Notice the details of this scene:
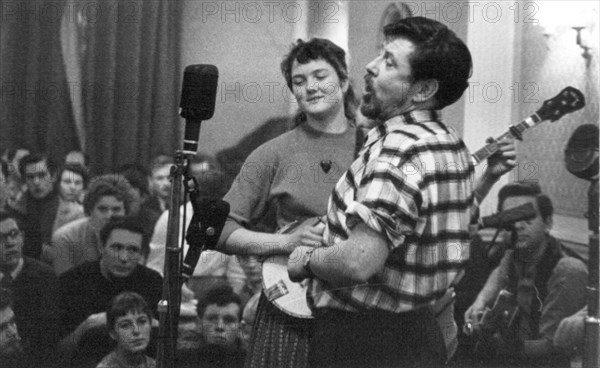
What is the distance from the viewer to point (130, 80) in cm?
317

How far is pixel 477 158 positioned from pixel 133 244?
1.31m

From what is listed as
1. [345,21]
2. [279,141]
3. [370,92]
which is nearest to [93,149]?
[279,141]

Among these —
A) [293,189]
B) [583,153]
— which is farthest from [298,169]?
[583,153]

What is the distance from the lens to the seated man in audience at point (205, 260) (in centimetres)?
322

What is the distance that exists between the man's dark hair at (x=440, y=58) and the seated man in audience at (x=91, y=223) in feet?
4.70

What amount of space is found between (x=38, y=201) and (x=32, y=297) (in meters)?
0.36

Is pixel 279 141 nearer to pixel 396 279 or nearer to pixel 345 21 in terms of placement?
pixel 345 21

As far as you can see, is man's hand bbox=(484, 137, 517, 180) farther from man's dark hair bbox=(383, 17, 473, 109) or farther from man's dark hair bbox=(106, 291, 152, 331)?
man's dark hair bbox=(106, 291, 152, 331)

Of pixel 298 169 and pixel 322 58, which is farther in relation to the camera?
pixel 322 58

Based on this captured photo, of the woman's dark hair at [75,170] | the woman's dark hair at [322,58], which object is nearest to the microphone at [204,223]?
the woman's dark hair at [322,58]

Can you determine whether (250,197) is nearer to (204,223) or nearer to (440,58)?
(204,223)

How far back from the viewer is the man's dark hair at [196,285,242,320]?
3.28 meters

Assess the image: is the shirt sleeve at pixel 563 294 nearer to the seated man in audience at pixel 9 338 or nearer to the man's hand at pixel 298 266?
the man's hand at pixel 298 266

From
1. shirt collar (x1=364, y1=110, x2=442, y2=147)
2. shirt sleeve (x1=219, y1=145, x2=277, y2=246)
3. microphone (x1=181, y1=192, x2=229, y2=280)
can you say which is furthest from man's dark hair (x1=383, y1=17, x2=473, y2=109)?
shirt sleeve (x1=219, y1=145, x2=277, y2=246)
